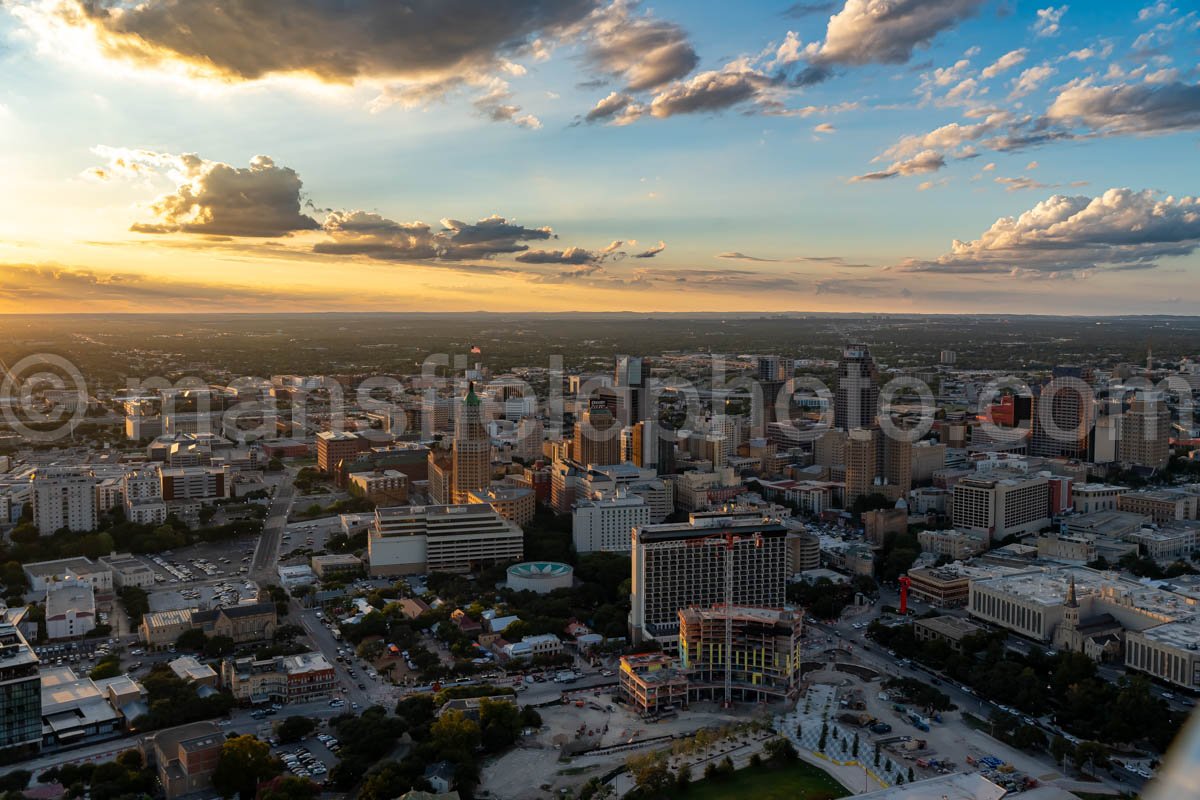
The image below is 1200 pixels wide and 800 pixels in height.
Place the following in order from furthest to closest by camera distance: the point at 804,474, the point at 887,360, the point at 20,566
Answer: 1. the point at 887,360
2. the point at 804,474
3. the point at 20,566

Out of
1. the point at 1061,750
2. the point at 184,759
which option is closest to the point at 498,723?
the point at 184,759

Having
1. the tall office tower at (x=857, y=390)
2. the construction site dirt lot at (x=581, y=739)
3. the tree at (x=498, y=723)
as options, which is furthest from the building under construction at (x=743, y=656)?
the tall office tower at (x=857, y=390)

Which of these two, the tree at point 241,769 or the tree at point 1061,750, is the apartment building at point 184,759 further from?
the tree at point 1061,750

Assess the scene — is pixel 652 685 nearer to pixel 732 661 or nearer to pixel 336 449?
pixel 732 661

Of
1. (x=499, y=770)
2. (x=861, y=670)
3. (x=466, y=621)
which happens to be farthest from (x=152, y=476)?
(x=861, y=670)

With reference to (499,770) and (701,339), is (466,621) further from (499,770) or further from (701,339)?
(701,339)

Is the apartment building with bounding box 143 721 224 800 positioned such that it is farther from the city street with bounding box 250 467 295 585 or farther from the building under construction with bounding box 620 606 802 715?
the city street with bounding box 250 467 295 585
